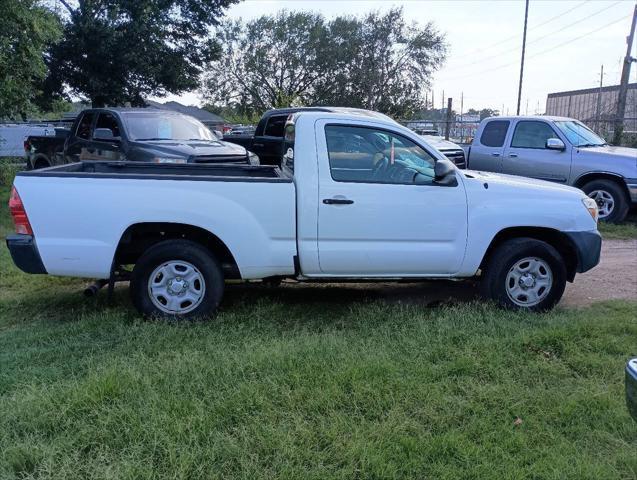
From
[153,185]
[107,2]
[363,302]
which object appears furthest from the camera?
[107,2]

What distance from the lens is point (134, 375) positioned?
3648mm

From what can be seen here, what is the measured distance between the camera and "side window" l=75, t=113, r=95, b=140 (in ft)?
33.2

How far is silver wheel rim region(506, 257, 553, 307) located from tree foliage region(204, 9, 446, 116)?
30815 mm

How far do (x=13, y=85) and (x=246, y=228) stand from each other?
994 cm

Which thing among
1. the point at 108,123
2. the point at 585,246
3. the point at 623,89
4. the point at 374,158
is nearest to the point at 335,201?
the point at 374,158

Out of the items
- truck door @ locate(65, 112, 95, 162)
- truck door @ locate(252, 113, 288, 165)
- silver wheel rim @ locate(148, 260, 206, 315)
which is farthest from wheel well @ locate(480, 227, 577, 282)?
truck door @ locate(65, 112, 95, 162)

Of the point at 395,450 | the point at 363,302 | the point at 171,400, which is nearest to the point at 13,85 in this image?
the point at 363,302

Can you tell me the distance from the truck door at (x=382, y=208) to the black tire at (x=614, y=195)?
19.9ft

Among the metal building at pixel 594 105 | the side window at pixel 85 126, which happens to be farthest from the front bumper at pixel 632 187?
the metal building at pixel 594 105

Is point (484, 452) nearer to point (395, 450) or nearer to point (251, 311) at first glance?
point (395, 450)

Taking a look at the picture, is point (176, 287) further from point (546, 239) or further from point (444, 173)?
point (546, 239)

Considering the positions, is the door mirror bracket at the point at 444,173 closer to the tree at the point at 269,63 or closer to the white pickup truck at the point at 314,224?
the white pickup truck at the point at 314,224

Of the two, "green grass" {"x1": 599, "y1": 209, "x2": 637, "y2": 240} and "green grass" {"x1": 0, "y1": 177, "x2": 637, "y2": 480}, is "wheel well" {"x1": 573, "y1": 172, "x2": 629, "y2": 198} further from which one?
"green grass" {"x1": 0, "y1": 177, "x2": 637, "y2": 480}

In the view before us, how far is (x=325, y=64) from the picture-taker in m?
44.2
